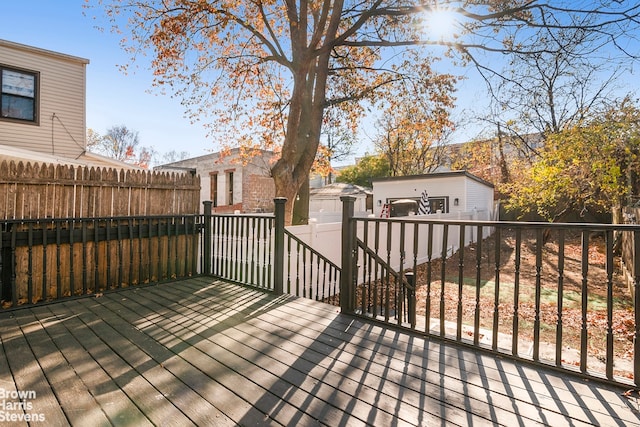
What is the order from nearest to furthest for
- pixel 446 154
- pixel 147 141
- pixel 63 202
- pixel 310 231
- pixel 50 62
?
pixel 63 202 → pixel 310 231 → pixel 50 62 → pixel 446 154 → pixel 147 141

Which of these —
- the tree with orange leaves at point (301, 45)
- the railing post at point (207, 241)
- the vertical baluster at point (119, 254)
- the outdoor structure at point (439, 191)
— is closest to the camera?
the vertical baluster at point (119, 254)

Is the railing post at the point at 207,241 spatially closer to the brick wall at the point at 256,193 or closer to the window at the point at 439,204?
the window at the point at 439,204

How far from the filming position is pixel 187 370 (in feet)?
6.89

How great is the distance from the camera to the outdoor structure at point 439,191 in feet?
41.6

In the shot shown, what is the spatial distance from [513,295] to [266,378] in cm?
414

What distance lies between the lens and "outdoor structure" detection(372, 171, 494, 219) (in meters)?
12.7

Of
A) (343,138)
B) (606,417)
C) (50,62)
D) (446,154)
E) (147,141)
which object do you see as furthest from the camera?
(147,141)

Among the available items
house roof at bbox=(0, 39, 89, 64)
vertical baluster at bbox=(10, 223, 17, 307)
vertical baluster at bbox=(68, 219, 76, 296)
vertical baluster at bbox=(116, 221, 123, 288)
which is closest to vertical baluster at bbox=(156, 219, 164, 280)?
vertical baluster at bbox=(116, 221, 123, 288)

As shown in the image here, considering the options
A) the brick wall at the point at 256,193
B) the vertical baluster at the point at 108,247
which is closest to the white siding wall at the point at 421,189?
the brick wall at the point at 256,193

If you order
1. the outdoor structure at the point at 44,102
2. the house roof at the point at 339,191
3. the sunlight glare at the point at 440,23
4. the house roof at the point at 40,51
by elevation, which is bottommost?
the house roof at the point at 339,191

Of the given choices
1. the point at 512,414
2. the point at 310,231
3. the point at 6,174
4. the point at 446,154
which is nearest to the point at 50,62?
the point at 6,174

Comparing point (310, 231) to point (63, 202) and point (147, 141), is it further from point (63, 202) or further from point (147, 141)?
point (147, 141)

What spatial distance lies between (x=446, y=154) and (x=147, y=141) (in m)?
25.4

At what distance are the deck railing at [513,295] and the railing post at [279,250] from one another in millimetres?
989
